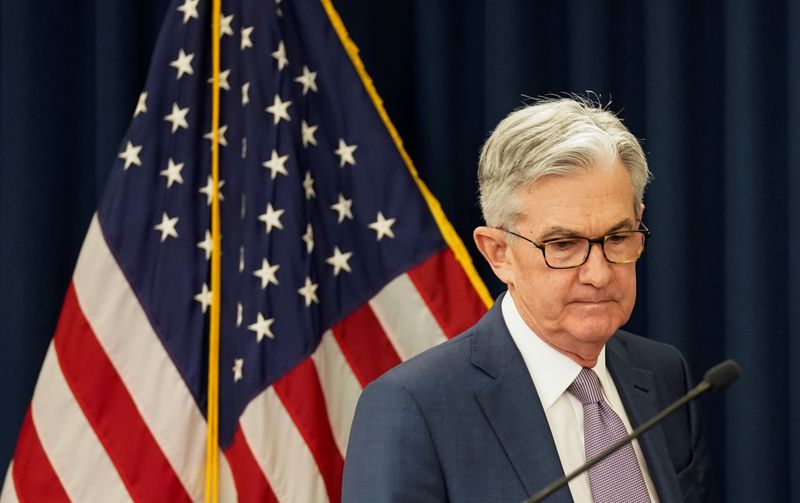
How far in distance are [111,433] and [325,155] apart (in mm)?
816

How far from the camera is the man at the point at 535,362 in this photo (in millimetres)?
1646

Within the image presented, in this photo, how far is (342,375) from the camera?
103 inches

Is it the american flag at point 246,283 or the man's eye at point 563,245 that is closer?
the man's eye at point 563,245

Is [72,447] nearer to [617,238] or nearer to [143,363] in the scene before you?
[143,363]

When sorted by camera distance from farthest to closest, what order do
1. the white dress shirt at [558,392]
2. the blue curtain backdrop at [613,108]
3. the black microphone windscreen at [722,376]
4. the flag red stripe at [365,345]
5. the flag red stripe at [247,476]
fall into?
the blue curtain backdrop at [613,108]
the flag red stripe at [365,345]
the flag red stripe at [247,476]
the white dress shirt at [558,392]
the black microphone windscreen at [722,376]

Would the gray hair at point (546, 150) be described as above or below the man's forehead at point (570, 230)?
above

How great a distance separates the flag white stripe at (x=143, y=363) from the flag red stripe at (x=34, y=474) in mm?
248

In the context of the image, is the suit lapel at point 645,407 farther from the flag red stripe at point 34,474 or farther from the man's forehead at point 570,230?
the flag red stripe at point 34,474

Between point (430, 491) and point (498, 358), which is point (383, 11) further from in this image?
point (430, 491)

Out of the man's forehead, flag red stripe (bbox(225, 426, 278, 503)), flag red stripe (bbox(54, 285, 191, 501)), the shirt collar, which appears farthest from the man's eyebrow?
flag red stripe (bbox(54, 285, 191, 501))

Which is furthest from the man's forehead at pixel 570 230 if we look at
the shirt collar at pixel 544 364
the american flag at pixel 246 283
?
the american flag at pixel 246 283

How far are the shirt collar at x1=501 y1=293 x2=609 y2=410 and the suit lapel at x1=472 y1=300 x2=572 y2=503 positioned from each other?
21mm

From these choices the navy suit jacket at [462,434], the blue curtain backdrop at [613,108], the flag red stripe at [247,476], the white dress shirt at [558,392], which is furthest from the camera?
the blue curtain backdrop at [613,108]

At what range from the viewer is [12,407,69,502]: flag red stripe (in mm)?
2543
